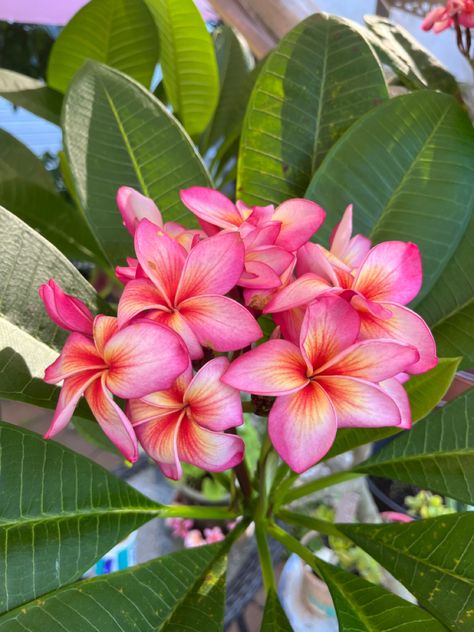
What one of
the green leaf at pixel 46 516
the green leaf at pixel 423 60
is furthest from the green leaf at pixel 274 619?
the green leaf at pixel 423 60

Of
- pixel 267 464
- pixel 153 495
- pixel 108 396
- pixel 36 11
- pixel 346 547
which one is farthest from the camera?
pixel 36 11

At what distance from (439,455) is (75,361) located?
1.03ft

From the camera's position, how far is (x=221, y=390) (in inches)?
12.5

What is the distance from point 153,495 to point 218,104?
0.70m

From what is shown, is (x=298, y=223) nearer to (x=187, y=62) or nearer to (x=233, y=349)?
(x=233, y=349)

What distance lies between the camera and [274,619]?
45 cm

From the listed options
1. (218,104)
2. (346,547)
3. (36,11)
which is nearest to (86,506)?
(346,547)

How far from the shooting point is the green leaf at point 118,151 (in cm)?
50

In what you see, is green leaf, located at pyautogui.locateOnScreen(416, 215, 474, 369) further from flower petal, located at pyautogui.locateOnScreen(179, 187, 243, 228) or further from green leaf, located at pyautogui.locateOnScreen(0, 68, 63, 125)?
green leaf, located at pyautogui.locateOnScreen(0, 68, 63, 125)

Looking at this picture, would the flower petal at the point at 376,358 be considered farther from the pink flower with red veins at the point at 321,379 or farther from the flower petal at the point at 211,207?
the flower petal at the point at 211,207

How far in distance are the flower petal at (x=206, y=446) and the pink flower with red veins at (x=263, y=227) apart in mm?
94

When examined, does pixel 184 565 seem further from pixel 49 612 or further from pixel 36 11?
pixel 36 11

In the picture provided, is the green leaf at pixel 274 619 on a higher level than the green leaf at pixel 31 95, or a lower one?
lower

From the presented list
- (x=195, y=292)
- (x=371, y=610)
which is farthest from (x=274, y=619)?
(x=195, y=292)
